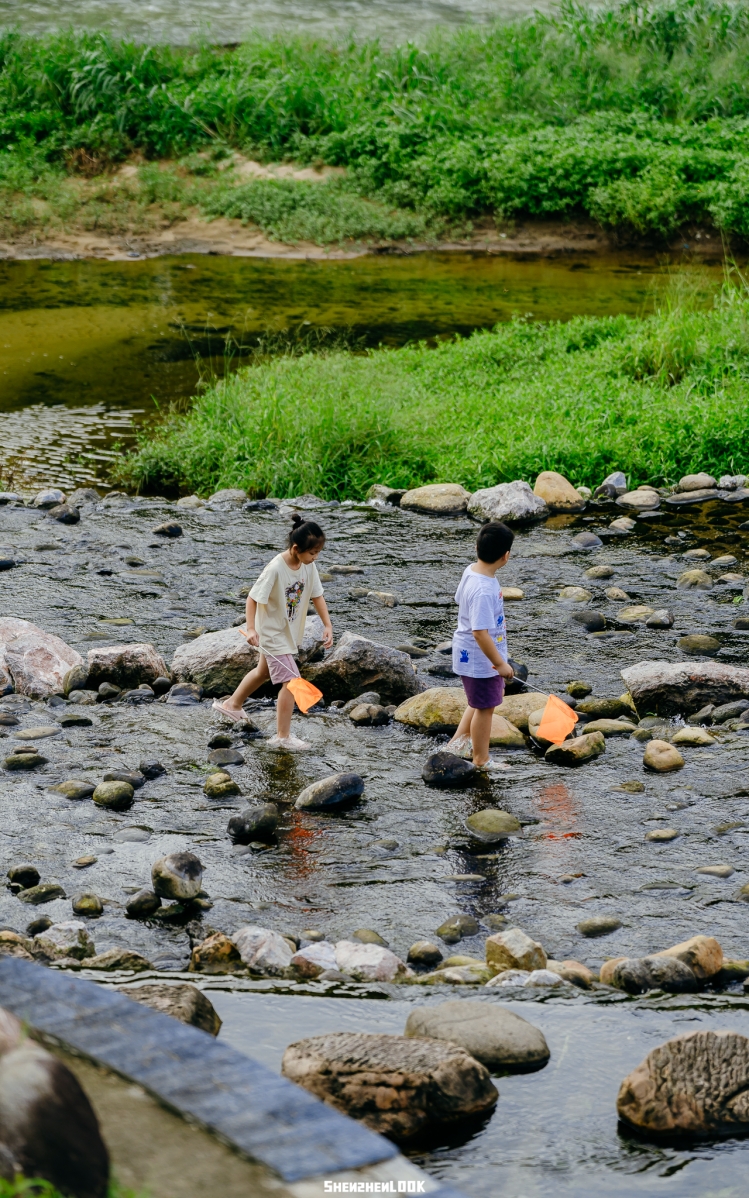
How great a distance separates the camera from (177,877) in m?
4.22

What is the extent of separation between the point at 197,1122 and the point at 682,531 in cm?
684

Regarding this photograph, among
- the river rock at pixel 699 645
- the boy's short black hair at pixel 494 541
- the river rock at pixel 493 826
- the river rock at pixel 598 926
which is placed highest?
the boy's short black hair at pixel 494 541

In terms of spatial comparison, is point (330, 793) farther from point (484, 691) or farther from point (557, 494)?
point (557, 494)

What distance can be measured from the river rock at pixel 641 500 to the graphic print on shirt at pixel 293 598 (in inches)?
154

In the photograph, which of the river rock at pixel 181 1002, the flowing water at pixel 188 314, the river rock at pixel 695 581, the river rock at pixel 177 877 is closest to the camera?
the river rock at pixel 181 1002

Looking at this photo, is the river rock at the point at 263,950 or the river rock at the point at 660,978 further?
the river rock at the point at 263,950

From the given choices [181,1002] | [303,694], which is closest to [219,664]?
[303,694]

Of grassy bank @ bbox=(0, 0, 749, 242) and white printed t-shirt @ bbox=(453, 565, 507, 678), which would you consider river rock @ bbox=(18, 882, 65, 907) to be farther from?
grassy bank @ bbox=(0, 0, 749, 242)

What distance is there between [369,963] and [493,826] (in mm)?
1198

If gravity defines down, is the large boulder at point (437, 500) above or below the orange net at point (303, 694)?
above

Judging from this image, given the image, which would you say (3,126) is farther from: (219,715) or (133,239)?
(219,715)

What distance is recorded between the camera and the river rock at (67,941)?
12.7 feet

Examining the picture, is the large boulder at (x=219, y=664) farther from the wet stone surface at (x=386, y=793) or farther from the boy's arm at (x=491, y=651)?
the boy's arm at (x=491, y=651)

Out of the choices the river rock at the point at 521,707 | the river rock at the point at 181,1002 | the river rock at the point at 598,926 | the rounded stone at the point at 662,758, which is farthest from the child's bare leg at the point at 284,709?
the river rock at the point at 181,1002
